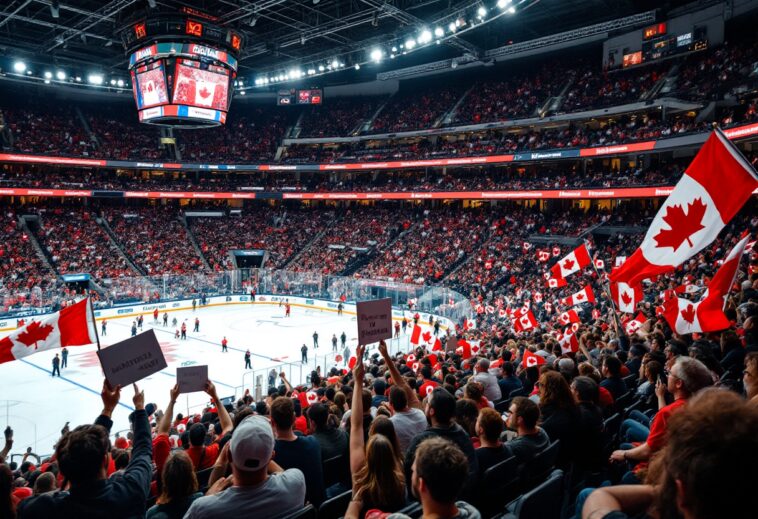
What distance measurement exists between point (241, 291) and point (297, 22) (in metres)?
23.3

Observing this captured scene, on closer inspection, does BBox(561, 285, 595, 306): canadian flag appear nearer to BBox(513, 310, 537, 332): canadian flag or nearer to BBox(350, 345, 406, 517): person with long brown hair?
BBox(513, 310, 537, 332): canadian flag

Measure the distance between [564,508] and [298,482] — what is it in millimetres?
2993

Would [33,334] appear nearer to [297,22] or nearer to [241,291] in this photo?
[297,22]

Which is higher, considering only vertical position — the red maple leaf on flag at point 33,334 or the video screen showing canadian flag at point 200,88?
the video screen showing canadian flag at point 200,88

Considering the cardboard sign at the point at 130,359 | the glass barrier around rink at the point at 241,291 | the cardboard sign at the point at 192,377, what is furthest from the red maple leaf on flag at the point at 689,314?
the glass barrier around rink at the point at 241,291

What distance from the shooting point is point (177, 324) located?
35.5 m

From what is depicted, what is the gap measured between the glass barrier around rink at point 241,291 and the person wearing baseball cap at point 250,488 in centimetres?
2652

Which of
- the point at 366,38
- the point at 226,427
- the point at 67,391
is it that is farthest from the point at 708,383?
the point at 366,38

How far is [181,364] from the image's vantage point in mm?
25406

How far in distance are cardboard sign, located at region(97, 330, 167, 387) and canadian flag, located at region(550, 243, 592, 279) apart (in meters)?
11.5

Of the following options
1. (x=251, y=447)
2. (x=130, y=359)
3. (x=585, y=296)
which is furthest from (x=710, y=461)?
(x=585, y=296)

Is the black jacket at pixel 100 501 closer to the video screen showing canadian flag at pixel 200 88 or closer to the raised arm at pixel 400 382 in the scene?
the raised arm at pixel 400 382

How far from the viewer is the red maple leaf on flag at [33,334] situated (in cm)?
827

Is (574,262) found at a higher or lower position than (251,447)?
higher
